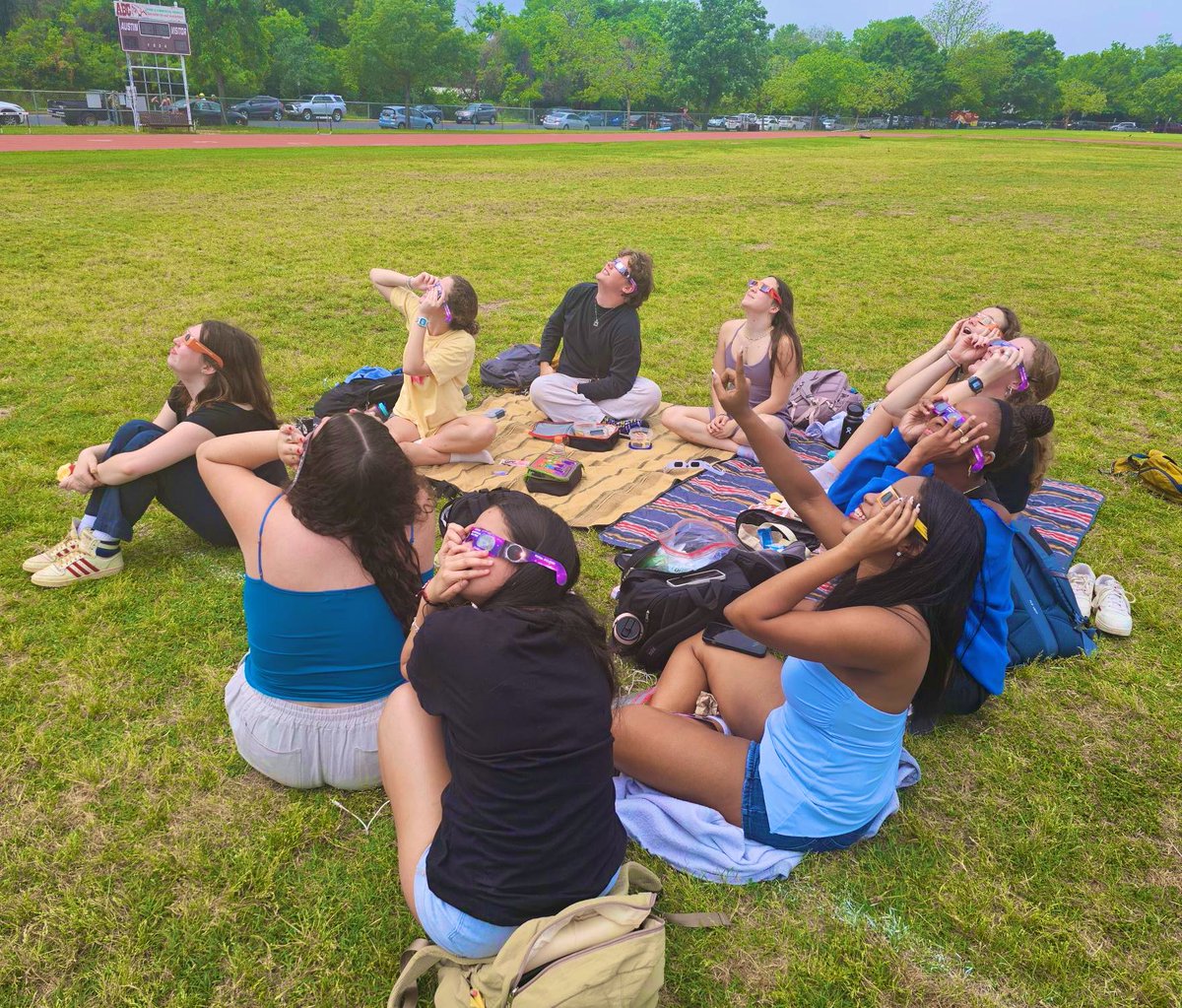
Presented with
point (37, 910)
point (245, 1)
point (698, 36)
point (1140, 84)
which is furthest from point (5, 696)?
point (1140, 84)

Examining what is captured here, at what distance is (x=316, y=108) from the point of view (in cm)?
4569

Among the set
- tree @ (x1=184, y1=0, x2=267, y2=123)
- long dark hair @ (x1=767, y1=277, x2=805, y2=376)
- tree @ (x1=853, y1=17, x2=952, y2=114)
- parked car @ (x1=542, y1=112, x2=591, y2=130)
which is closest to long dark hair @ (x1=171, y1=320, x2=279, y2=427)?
long dark hair @ (x1=767, y1=277, x2=805, y2=376)

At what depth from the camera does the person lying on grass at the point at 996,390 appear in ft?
13.4

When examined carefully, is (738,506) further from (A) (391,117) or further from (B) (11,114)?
(A) (391,117)

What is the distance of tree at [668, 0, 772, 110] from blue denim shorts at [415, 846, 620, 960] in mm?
79158

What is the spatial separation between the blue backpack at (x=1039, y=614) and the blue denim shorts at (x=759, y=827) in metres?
1.67

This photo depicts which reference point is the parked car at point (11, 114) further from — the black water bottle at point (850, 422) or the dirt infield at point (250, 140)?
the black water bottle at point (850, 422)

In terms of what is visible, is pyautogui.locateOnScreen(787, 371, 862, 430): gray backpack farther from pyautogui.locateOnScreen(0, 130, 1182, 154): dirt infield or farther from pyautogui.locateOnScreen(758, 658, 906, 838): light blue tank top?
pyautogui.locateOnScreen(0, 130, 1182, 154): dirt infield

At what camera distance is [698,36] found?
72875mm

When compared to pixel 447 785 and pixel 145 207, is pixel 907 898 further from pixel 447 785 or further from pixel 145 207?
pixel 145 207

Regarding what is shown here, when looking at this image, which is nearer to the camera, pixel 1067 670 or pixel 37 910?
pixel 37 910

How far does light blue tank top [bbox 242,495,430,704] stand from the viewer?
2.74 m

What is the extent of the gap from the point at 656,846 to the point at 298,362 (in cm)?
624

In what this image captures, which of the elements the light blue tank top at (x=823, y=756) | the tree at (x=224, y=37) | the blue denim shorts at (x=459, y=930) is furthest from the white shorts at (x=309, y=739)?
the tree at (x=224, y=37)
